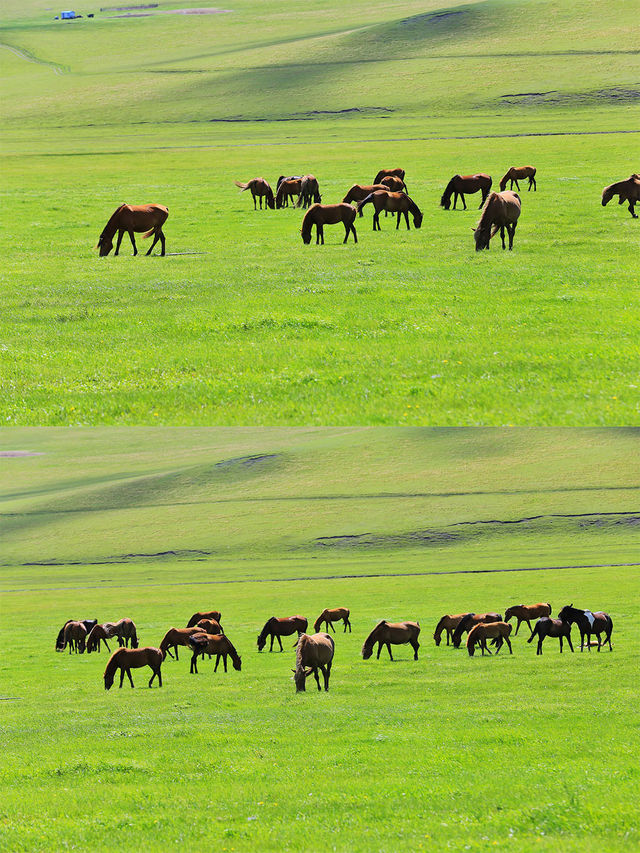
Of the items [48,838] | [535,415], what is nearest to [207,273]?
[535,415]

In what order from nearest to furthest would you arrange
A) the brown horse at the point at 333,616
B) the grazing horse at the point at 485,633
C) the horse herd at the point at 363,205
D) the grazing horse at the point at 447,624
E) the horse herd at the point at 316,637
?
the horse herd at the point at 316,637 < the horse herd at the point at 363,205 < the grazing horse at the point at 485,633 < the grazing horse at the point at 447,624 < the brown horse at the point at 333,616

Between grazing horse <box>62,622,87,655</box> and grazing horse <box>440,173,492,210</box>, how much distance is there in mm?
25598

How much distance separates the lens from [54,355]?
2381 centimetres

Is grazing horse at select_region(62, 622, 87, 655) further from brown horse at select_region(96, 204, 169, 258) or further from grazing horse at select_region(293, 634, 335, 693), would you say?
brown horse at select_region(96, 204, 169, 258)

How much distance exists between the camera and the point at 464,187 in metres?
50.0

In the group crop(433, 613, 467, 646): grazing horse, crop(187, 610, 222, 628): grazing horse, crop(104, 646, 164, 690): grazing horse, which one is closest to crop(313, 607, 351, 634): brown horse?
crop(187, 610, 222, 628): grazing horse

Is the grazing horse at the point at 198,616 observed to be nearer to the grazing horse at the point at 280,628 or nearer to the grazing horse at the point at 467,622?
the grazing horse at the point at 280,628

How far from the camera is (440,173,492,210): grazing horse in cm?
4862

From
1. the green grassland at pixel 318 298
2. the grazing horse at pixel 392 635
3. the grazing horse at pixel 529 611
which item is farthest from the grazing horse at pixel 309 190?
the grazing horse at pixel 392 635

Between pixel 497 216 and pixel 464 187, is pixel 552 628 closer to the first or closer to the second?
pixel 497 216

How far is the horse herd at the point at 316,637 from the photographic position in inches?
1129

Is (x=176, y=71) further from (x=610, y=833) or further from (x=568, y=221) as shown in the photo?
(x=610, y=833)

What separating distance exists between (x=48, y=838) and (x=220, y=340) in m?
12.3

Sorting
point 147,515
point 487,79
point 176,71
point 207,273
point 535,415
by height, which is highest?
point 176,71
